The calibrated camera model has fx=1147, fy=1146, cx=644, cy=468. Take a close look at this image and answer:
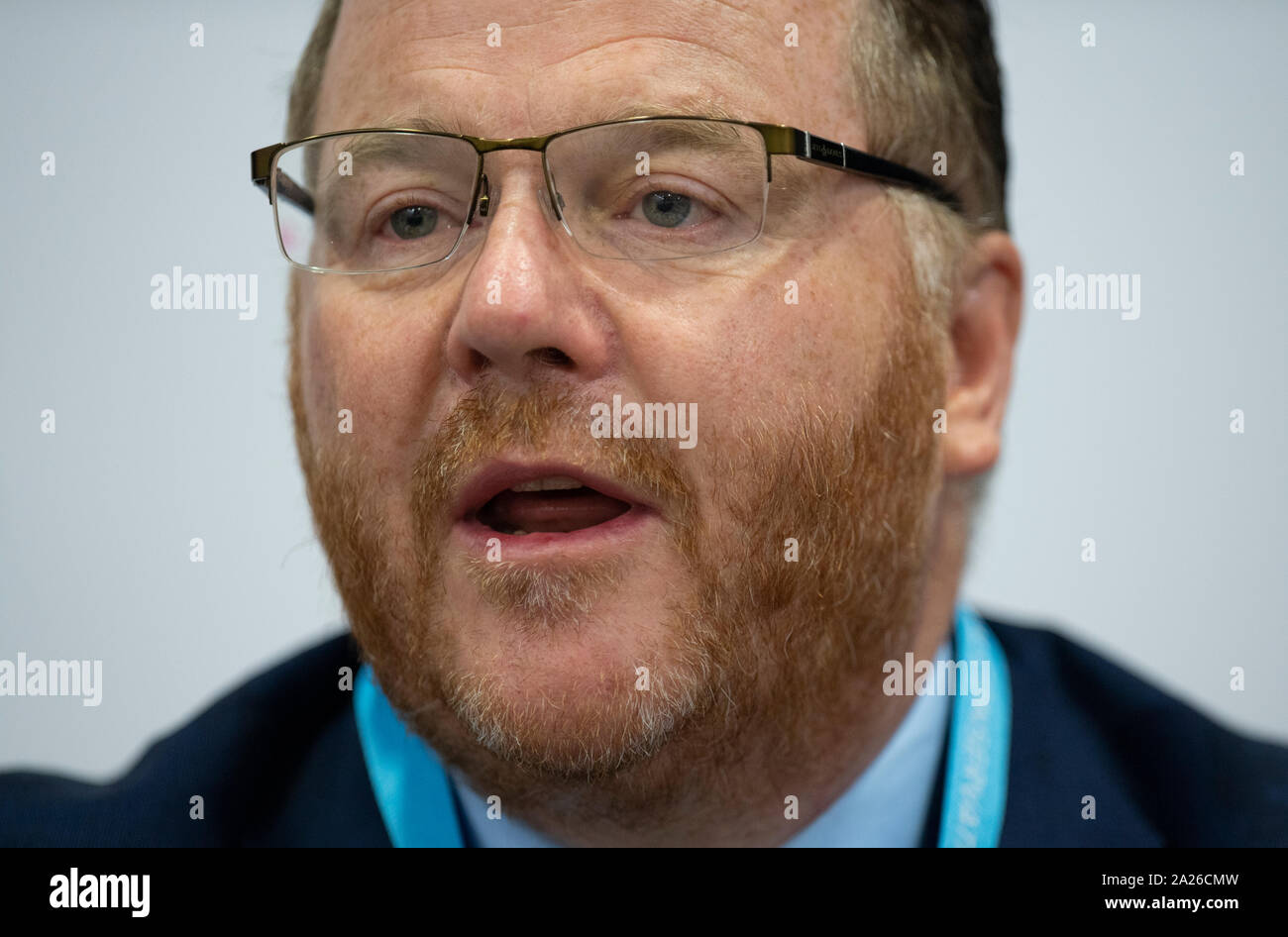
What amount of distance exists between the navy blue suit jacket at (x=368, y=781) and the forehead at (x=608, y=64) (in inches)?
44.5

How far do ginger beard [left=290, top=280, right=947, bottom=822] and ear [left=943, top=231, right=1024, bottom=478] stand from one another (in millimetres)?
94

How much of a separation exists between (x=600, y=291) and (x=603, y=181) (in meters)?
0.17

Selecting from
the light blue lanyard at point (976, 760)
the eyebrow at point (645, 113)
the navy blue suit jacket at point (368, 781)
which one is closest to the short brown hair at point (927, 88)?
the eyebrow at point (645, 113)

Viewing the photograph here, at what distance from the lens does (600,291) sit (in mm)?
1598

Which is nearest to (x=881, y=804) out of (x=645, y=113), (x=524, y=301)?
(x=524, y=301)

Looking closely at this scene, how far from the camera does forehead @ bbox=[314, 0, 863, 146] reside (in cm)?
161

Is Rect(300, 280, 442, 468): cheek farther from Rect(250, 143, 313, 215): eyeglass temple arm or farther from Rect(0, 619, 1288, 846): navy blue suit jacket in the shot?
Rect(0, 619, 1288, 846): navy blue suit jacket

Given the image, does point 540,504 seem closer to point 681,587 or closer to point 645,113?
point 681,587

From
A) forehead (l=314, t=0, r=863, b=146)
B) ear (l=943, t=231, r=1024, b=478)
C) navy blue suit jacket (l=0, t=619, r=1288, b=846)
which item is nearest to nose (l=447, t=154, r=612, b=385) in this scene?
forehead (l=314, t=0, r=863, b=146)

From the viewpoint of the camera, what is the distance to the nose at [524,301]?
5.01 ft
